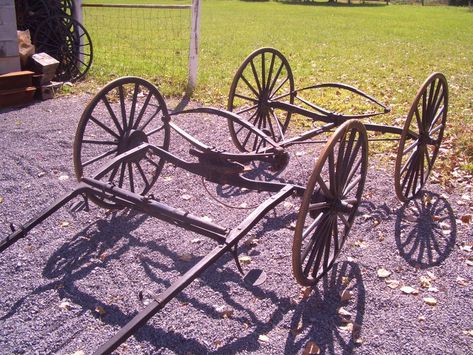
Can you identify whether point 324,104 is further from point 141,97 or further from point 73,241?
point 73,241

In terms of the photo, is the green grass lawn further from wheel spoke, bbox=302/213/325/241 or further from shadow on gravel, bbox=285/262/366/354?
wheel spoke, bbox=302/213/325/241

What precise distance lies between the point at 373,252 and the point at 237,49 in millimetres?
9820

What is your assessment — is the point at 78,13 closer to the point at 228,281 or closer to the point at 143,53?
the point at 143,53

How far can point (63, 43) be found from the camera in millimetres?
8211

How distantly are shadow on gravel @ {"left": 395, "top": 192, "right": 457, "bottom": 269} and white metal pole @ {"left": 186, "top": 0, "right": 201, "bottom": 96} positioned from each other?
4418mm

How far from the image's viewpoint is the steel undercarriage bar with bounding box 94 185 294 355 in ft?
7.82

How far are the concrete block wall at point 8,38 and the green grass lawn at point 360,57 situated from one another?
166 centimetres

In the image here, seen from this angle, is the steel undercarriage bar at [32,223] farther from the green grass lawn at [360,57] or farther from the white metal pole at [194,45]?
the white metal pole at [194,45]

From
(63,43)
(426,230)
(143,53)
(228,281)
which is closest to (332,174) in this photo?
(228,281)

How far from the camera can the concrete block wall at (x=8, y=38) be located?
6.89 metres

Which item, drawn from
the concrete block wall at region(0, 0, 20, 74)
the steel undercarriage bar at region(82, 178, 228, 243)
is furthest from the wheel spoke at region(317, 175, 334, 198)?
the concrete block wall at region(0, 0, 20, 74)

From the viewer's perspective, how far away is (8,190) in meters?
4.66

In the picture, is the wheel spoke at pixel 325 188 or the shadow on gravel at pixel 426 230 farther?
the shadow on gravel at pixel 426 230

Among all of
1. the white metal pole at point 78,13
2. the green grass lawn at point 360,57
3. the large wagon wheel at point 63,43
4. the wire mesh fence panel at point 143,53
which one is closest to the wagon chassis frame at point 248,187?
the green grass lawn at point 360,57
